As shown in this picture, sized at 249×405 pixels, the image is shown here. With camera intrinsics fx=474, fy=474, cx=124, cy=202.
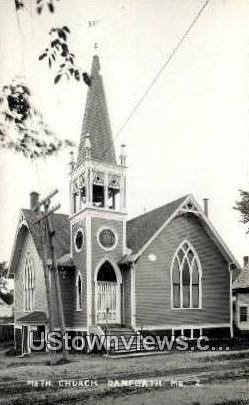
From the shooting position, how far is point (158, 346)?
17984 mm

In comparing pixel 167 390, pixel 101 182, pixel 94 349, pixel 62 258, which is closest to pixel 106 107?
pixel 101 182

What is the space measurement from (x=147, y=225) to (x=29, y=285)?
275 inches

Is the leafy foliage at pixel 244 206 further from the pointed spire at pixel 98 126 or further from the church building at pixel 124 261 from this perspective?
the pointed spire at pixel 98 126

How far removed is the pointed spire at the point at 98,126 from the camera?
65.7 ft

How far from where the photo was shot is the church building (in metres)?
19.0

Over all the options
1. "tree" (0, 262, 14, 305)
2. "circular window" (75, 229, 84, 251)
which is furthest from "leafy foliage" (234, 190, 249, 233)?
"tree" (0, 262, 14, 305)

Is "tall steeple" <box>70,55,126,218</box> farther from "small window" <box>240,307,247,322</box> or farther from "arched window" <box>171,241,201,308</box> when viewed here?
"small window" <box>240,307,247,322</box>

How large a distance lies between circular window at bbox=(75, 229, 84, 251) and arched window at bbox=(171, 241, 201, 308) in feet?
13.0

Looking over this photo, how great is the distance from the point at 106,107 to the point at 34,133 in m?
14.5

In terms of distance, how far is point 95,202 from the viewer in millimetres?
A: 21094

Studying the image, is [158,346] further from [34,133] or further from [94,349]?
[34,133]

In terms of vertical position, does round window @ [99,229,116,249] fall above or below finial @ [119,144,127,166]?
below

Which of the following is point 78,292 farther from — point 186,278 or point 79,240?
point 186,278

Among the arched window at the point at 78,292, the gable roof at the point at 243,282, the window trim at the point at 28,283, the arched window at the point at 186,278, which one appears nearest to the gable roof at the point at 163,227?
the arched window at the point at 186,278
